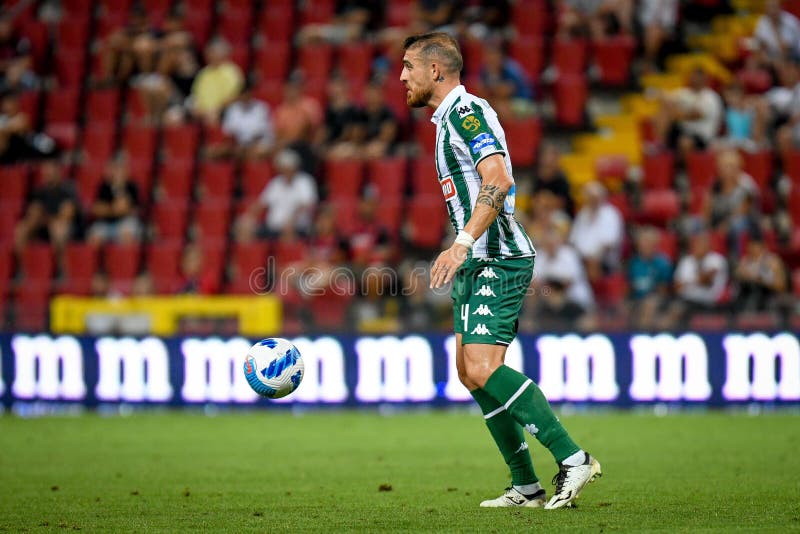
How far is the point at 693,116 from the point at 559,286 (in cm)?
402

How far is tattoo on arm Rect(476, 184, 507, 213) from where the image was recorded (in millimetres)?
6207

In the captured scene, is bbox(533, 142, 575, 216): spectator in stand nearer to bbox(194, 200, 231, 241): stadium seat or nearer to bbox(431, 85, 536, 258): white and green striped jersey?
bbox(194, 200, 231, 241): stadium seat

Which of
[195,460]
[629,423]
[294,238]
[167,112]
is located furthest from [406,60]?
[167,112]

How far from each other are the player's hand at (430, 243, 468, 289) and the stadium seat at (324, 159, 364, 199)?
10.8 m

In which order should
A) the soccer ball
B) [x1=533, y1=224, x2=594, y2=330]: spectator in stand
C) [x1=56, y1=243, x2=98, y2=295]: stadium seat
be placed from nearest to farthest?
the soccer ball < [x1=533, y1=224, x2=594, y2=330]: spectator in stand < [x1=56, y1=243, x2=98, y2=295]: stadium seat

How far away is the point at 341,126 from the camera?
1736 centimetres

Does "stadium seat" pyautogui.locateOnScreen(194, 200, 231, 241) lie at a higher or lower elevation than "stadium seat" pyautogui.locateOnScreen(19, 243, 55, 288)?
higher

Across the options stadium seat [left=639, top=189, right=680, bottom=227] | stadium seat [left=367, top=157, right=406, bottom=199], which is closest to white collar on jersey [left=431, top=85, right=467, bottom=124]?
stadium seat [left=639, top=189, right=680, bottom=227]

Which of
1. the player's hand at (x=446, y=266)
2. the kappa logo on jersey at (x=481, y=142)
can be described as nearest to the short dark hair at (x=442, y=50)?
the kappa logo on jersey at (x=481, y=142)

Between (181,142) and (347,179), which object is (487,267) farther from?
(181,142)

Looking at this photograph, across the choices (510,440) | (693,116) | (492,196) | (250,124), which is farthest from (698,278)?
(492,196)

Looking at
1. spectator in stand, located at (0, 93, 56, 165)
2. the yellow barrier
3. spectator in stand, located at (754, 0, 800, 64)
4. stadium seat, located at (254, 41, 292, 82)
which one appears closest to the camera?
the yellow barrier

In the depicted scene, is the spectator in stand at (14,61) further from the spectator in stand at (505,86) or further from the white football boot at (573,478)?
the white football boot at (573,478)

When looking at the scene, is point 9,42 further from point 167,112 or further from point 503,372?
point 503,372
